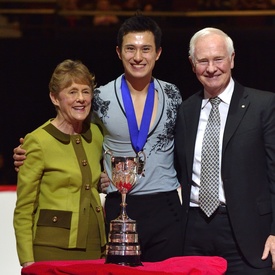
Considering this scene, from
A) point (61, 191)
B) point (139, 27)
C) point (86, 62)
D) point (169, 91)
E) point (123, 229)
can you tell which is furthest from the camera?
point (86, 62)

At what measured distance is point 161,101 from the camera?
11.6 feet

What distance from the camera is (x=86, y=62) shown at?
253 inches

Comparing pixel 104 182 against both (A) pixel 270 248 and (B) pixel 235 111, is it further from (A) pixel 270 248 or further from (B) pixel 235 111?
(A) pixel 270 248

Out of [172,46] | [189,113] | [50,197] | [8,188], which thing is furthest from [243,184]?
[172,46]

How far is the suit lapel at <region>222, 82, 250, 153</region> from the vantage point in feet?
10.9

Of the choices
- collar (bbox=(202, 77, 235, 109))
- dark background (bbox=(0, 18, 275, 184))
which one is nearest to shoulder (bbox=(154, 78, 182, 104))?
collar (bbox=(202, 77, 235, 109))

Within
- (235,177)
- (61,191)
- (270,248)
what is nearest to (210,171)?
(235,177)

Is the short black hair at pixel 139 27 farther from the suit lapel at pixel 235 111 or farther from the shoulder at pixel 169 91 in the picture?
the suit lapel at pixel 235 111

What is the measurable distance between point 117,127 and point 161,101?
0.20m

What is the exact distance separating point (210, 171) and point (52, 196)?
551 millimetres

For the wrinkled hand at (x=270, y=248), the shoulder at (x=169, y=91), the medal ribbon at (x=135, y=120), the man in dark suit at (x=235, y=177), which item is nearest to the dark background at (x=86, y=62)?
the shoulder at (x=169, y=91)

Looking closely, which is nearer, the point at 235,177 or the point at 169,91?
the point at 235,177

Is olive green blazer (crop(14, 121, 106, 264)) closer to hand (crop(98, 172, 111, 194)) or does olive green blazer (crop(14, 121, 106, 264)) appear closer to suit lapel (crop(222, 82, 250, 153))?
hand (crop(98, 172, 111, 194))

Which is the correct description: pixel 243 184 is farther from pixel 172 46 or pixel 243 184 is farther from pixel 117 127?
pixel 172 46
